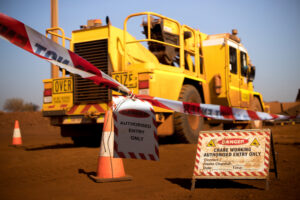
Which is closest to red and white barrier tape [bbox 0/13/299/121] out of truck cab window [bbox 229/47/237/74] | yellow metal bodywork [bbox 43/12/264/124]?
yellow metal bodywork [bbox 43/12/264/124]

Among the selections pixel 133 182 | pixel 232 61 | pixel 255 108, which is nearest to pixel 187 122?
pixel 232 61

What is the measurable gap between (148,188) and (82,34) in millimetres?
5426

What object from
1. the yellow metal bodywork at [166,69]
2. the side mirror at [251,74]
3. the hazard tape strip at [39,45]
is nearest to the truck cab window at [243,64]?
the yellow metal bodywork at [166,69]

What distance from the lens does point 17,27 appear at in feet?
9.77

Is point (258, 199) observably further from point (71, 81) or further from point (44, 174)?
point (71, 81)

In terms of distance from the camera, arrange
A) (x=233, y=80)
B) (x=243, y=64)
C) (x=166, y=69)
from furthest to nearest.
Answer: (x=243, y=64)
(x=233, y=80)
(x=166, y=69)

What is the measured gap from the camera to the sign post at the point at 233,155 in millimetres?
4512

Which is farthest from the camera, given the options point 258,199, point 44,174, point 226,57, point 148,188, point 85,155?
point 226,57

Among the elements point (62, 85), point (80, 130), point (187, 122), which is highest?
point (62, 85)

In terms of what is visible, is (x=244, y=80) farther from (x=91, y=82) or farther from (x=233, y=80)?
(x=91, y=82)

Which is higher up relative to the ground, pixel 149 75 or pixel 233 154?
pixel 149 75

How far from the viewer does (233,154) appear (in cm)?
466

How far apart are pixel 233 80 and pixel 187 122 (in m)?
2.97

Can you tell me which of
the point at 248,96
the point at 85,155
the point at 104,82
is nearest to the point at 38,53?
the point at 104,82
